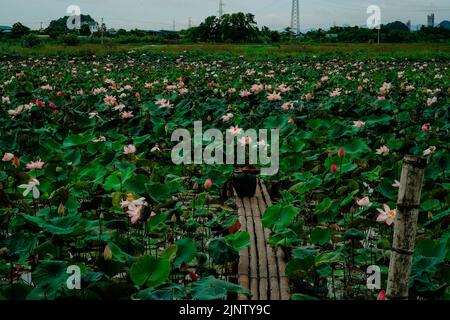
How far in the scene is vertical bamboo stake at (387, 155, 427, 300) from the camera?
1958mm

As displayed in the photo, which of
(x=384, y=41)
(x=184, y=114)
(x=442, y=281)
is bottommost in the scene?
(x=442, y=281)

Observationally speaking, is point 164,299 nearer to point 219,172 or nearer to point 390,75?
point 219,172

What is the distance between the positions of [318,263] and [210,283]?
0.59 metres

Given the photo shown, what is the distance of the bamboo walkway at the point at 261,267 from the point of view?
2482 millimetres

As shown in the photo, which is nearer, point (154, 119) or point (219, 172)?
point (219, 172)

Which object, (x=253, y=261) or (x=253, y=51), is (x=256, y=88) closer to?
(x=253, y=261)

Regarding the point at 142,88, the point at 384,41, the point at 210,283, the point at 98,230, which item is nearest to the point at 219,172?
the point at 98,230

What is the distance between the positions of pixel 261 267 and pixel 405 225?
91 cm

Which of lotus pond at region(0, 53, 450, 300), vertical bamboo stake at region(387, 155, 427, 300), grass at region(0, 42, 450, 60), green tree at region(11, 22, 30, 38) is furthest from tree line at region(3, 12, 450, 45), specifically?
vertical bamboo stake at region(387, 155, 427, 300)

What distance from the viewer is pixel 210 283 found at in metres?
2.14

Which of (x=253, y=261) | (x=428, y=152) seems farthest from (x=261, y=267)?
(x=428, y=152)

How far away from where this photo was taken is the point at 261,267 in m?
2.73

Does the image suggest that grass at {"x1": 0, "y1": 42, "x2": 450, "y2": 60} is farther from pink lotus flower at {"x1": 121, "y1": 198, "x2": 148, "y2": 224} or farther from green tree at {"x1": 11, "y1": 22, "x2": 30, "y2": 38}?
pink lotus flower at {"x1": 121, "y1": 198, "x2": 148, "y2": 224}

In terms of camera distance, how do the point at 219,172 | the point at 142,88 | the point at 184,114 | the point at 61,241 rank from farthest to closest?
1. the point at 142,88
2. the point at 184,114
3. the point at 219,172
4. the point at 61,241
